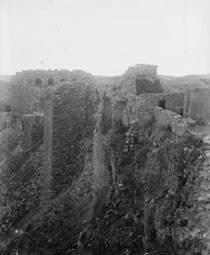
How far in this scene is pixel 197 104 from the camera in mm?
15250

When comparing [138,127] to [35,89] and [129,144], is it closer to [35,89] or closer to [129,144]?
[129,144]

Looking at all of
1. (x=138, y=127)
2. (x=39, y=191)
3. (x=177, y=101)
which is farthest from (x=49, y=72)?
(x=138, y=127)

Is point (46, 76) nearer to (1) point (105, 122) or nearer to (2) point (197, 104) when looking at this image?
(2) point (197, 104)

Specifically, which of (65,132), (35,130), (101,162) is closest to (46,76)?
(35,130)

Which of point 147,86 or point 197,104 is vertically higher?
point 147,86

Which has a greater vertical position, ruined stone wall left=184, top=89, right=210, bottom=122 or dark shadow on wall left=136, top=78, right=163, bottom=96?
dark shadow on wall left=136, top=78, right=163, bottom=96

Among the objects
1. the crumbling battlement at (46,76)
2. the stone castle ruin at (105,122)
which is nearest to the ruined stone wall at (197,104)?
the stone castle ruin at (105,122)

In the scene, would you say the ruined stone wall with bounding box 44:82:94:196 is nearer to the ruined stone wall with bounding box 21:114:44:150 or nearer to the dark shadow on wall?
the ruined stone wall with bounding box 21:114:44:150

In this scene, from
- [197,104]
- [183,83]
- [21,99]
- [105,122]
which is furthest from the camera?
[183,83]

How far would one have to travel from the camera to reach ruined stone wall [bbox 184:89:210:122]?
581 inches

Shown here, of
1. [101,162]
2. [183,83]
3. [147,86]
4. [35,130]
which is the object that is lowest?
[35,130]

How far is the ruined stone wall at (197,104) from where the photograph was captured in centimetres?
1476

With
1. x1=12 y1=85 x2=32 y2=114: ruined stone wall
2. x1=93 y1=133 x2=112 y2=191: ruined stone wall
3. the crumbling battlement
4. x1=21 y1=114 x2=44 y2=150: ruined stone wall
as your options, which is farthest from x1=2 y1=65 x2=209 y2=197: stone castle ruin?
the crumbling battlement

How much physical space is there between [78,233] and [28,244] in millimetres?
2444
